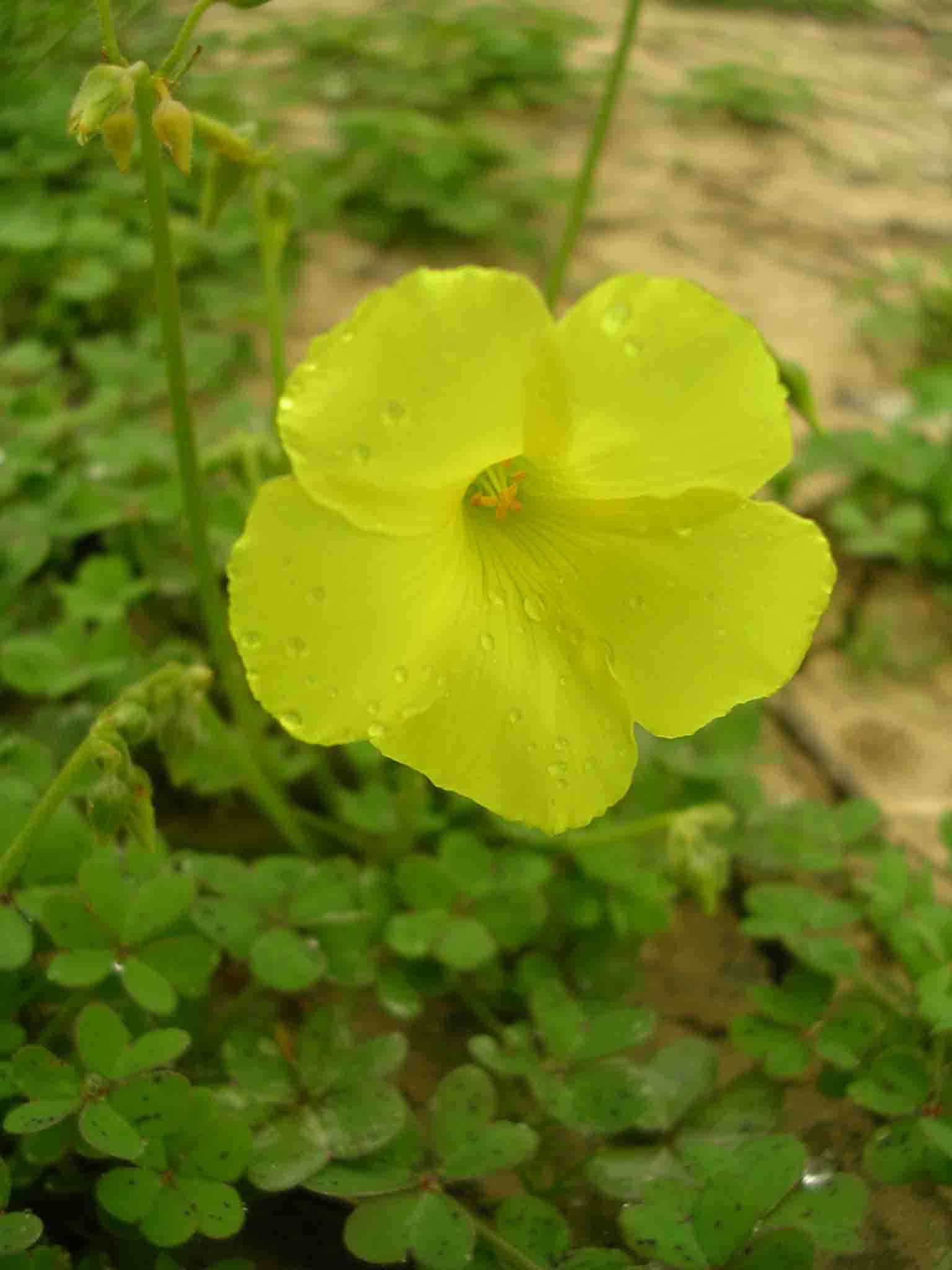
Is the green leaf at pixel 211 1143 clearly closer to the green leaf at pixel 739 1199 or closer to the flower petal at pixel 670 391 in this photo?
the green leaf at pixel 739 1199

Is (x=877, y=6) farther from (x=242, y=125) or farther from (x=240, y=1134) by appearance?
(x=240, y=1134)

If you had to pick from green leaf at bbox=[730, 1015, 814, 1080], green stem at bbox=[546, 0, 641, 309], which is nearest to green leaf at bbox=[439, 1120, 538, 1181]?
green leaf at bbox=[730, 1015, 814, 1080]

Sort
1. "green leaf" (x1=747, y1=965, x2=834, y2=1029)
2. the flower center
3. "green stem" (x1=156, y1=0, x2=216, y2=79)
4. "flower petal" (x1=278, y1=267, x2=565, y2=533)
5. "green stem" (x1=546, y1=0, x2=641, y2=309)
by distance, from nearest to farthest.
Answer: "flower petal" (x1=278, y1=267, x2=565, y2=533)
"green stem" (x1=156, y1=0, x2=216, y2=79)
the flower center
"green leaf" (x1=747, y1=965, x2=834, y2=1029)
"green stem" (x1=546, y1=0, x2=641, y2=309)

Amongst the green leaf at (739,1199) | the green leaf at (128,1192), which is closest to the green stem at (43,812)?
the green leaf at (128,1192)

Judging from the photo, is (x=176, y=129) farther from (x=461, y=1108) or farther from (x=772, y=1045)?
(x=772, y=1045)

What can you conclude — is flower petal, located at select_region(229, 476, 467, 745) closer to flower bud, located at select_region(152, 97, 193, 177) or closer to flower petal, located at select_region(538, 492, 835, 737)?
flower petal, located at select_region(538, 492, 835, 737)

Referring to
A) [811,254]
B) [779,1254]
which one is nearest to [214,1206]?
[779,1254]
